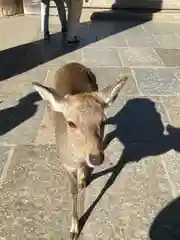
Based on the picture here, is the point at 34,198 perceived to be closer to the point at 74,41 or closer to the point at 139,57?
the point at 139,57

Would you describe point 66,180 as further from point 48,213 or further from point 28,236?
point 28,236

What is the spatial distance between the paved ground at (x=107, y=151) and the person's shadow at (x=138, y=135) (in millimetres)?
12

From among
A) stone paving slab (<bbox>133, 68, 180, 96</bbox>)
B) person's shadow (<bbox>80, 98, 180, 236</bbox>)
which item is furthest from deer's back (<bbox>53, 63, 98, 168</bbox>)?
stone paving slab (<bbox>133, 68, 180, 96</bbox>)

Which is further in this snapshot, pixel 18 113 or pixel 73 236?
pixel 18 113

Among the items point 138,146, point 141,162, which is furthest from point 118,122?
point 141,162

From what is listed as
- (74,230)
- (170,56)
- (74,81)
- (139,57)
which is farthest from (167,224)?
(170,56)

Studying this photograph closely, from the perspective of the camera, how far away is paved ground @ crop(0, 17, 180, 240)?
357 cm

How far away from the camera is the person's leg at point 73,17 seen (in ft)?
26.8

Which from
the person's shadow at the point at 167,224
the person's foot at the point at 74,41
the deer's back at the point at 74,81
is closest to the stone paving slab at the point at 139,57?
the person's foot at the point at 74,41

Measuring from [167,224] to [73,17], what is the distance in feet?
18.7

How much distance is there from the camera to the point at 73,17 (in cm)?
830

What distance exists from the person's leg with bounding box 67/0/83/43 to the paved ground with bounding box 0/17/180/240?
1.07 feet

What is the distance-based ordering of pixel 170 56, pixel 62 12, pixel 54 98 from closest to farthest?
pixel 54 98 → pixel 170 56 → pixel 62 12

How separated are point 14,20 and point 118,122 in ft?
19.5
